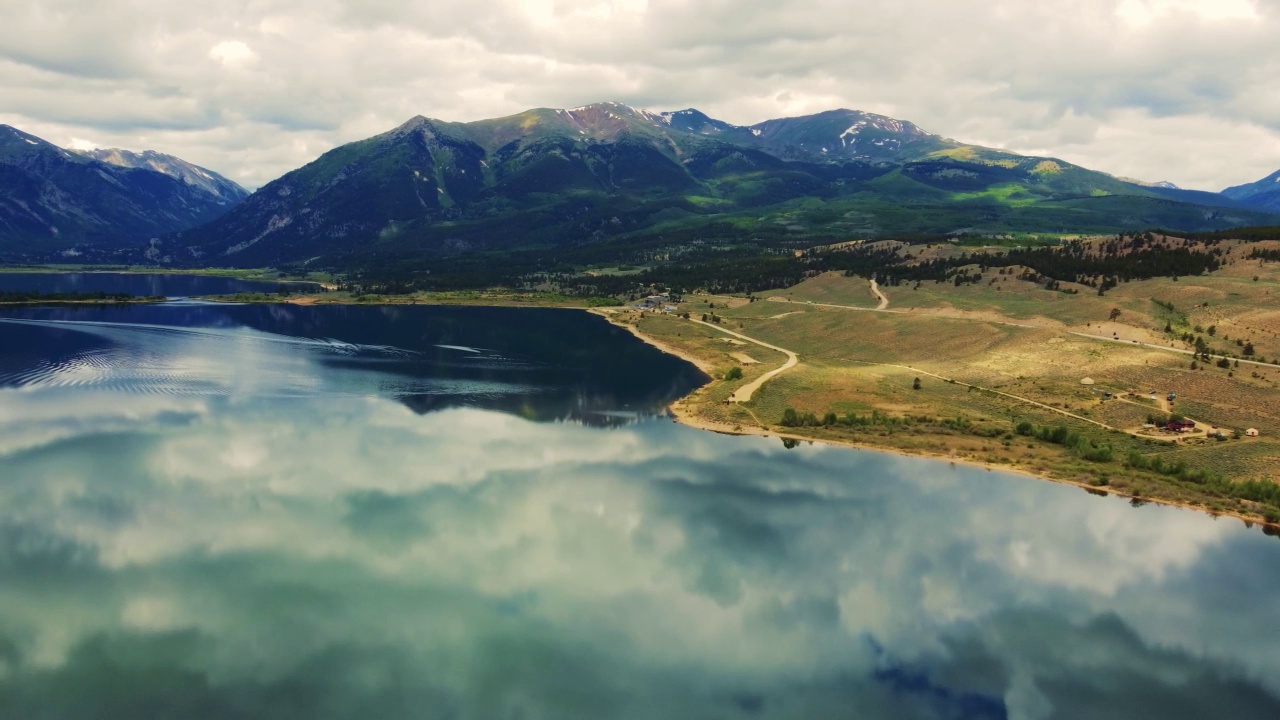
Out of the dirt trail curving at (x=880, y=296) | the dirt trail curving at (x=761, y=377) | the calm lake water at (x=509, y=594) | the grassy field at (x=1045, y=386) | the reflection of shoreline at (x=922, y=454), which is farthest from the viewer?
the dirt trail curving at (x=880, y=296)

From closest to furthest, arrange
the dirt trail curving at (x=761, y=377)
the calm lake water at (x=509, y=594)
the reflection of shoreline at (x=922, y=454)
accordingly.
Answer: the calm lake water at (x=509, y=594) → the reflection of shoreline at (x=922, y=454) → the dirt trail curving at (x=761, y=377)

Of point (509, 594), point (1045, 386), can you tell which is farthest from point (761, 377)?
point (509, 594)

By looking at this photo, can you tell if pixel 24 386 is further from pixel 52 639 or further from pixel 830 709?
pixel 830 709

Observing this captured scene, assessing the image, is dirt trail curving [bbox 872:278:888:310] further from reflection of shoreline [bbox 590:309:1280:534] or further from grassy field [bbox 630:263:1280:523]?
reflection of shoreline [bbox 590:309:1280:534]

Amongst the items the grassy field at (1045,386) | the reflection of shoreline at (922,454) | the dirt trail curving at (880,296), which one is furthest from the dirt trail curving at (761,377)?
the dirt trail curving at (880,296)

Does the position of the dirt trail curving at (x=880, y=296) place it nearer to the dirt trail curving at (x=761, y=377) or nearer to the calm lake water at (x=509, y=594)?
the dirt trail curving at (x=761, y=377)

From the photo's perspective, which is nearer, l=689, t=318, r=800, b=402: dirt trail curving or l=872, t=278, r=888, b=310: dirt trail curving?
l=689, t=318, r=800, b=402: dirt trail curving

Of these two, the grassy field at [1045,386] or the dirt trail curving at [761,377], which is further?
the dirt trail curving at [761,377]

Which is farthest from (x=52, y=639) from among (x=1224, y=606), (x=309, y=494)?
(x=1224, y=606)

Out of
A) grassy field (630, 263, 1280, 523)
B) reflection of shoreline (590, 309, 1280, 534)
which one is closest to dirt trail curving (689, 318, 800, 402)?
grassy field (630, 263, 1280, 523)

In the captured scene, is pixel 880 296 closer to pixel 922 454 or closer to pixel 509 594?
pixel 922 454

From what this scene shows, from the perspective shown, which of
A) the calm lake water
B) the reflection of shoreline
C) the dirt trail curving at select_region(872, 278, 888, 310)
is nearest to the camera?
the calm lake water
